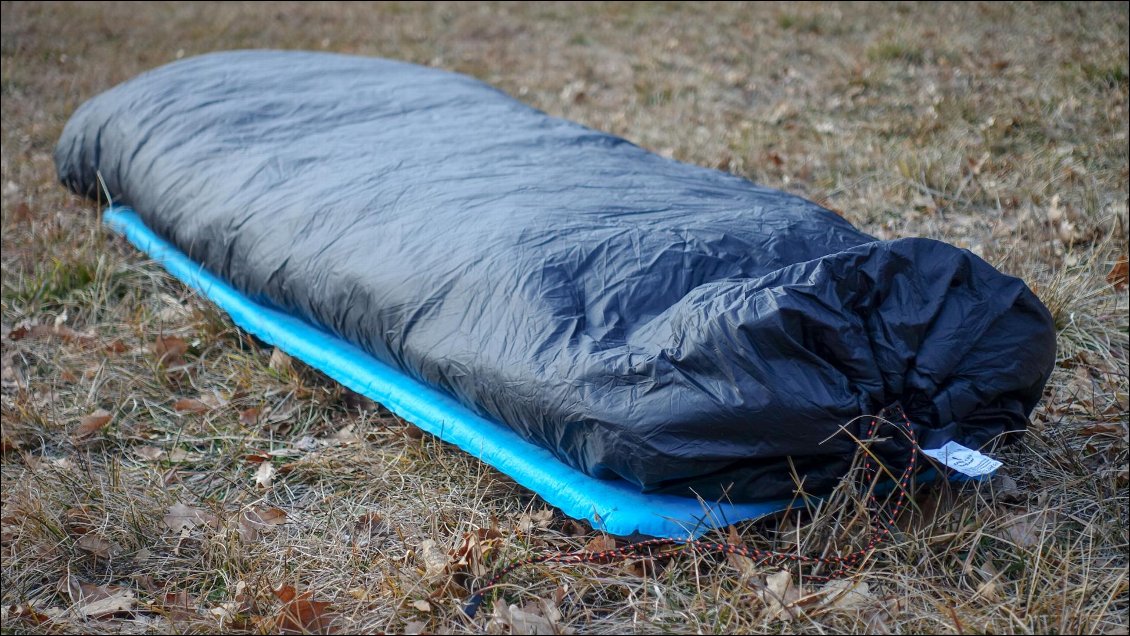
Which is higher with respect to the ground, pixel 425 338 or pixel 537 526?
pixel 425 338

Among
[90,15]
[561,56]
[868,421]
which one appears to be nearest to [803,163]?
[868,421]

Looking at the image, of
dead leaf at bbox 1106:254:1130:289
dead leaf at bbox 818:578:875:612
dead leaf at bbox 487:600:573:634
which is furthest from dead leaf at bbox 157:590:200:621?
dead leaf at bbox 1106:254:1130:289

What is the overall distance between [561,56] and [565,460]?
548 cm

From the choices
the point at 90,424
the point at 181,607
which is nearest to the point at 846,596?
the point at 181,607

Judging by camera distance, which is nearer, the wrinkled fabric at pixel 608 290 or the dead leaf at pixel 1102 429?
the wrinkled fabric at pixel 608 290

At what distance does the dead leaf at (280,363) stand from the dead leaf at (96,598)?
2.92 feet

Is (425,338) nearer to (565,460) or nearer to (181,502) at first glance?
(565,460)

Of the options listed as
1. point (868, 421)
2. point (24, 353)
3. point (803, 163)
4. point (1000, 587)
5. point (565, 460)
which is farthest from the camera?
point (803, 163)

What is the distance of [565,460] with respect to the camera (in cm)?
211

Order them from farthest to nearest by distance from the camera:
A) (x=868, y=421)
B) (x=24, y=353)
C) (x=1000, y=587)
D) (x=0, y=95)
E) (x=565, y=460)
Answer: (x=0, y=95)
(x=24, y=353)
(x=565, y=460)
(x=868, y=421)
(x=1000, y=587)

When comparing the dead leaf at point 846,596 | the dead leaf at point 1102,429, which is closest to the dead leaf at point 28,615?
the dead leaf at point 846,596

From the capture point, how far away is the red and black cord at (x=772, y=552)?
1880mm

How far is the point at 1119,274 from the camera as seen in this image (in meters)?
3.06

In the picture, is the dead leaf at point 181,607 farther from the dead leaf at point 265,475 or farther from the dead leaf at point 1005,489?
the dead leaf at point 1005,489
